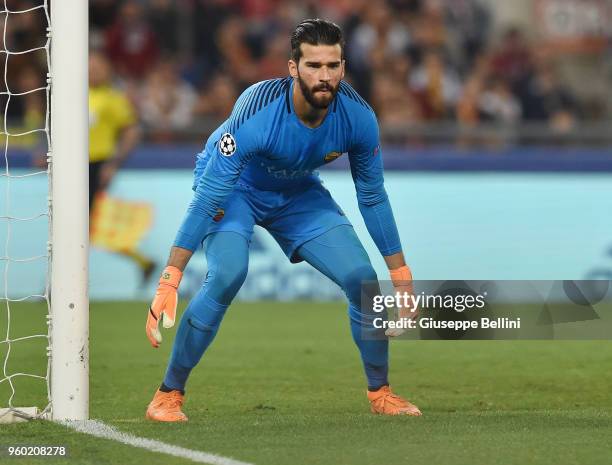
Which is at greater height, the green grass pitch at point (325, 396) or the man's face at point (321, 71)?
the man's face at point (321, 71)

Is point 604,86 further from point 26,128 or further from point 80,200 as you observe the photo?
point 80,200

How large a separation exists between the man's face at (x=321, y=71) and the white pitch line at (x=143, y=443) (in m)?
1.74

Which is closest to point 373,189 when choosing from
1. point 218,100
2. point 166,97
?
point 218,100

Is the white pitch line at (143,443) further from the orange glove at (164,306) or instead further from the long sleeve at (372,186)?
the long sleeve at (372,186)

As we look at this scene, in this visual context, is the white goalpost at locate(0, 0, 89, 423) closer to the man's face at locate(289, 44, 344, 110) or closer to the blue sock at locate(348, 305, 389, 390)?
the man's face at locate(289, 44, 344, 110)

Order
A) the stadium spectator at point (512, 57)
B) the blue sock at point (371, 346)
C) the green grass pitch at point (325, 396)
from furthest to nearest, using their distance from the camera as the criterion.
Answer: the stadium spectator at point (512, 57), the blue sock at point (371, 346), the green grass pitch at point (325, 396)

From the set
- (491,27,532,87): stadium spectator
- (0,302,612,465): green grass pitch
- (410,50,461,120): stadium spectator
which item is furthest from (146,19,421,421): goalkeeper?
(491,27,532,87): stadium spectator

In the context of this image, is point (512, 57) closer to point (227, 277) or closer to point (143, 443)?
point (227, 277)

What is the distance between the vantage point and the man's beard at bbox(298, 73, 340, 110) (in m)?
5.95

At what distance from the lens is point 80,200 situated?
6.05 m

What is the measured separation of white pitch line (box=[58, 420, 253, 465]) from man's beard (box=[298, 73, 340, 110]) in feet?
5.66

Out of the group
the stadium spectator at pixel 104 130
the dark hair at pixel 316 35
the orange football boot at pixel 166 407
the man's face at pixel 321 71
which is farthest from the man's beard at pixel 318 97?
the stadium spectator at pixel 104 130

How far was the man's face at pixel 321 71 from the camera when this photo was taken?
593 centimetres

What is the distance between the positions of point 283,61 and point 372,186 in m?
8.35
